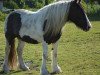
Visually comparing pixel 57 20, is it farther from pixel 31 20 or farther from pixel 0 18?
pixel 0 18

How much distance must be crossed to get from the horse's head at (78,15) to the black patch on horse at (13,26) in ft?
4.92

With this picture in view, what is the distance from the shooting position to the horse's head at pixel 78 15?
882 cm

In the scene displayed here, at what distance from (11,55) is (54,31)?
66.6 inches

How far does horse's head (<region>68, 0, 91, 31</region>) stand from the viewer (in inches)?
347

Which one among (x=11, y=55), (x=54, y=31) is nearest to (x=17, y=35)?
(x=11, y=55)

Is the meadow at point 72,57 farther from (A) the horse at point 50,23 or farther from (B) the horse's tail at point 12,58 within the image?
(A) the horse at point 50,23

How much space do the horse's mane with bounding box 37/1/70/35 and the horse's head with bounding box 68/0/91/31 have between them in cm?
13

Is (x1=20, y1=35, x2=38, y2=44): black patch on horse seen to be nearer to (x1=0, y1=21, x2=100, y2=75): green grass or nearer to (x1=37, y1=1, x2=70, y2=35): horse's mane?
(x1=37, y1=1, x2=70, y2=35): horse's mane

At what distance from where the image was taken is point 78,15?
8875mm

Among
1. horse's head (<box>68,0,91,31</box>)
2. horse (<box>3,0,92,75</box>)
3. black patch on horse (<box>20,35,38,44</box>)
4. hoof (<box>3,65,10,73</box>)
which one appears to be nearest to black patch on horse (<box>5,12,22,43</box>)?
horse (<box>3,0,92,75</box>)

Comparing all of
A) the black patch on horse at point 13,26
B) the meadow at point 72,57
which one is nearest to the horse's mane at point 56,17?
the meadow at point 72,57

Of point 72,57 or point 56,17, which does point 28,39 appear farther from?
point 72,57

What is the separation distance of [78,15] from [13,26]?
1889 millimetres

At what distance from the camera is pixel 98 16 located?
3572cm
